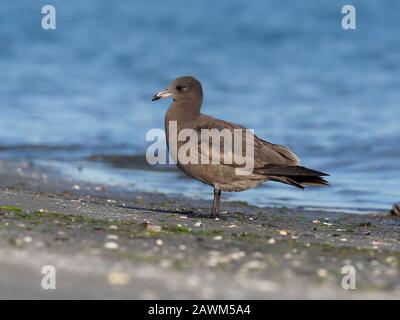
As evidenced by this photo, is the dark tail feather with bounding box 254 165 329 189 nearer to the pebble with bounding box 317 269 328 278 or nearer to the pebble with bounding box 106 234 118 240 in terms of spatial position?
the pebble with bounding box 106 234 118 240

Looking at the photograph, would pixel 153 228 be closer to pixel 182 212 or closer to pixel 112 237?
pixel 112 237

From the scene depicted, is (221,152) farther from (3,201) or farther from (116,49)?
(116,49)

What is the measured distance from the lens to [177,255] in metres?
6.56

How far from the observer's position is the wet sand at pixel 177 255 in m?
5.84

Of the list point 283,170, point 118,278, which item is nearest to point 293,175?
point 283,170

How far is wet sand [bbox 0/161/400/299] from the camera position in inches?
230

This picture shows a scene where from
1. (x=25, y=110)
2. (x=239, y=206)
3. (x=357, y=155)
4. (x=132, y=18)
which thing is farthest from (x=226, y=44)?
(x=239, y=206)

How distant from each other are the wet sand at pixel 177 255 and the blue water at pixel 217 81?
12.6ft

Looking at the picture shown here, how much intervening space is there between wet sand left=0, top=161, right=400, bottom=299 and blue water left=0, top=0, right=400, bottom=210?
385 centimetres

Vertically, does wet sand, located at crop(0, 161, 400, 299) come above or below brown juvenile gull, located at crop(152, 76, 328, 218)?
below

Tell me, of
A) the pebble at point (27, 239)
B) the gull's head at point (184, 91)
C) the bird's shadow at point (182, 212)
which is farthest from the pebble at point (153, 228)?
the gull's head at point (184, 91)

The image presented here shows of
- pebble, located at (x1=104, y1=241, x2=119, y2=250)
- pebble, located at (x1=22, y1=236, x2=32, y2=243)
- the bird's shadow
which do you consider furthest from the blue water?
pebble, located at (x1=22, y1=236, x2=32, y2=243)

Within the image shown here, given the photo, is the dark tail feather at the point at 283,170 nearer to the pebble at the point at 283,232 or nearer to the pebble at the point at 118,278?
the pebble at the point at 283,232

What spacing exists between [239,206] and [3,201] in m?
3.57
